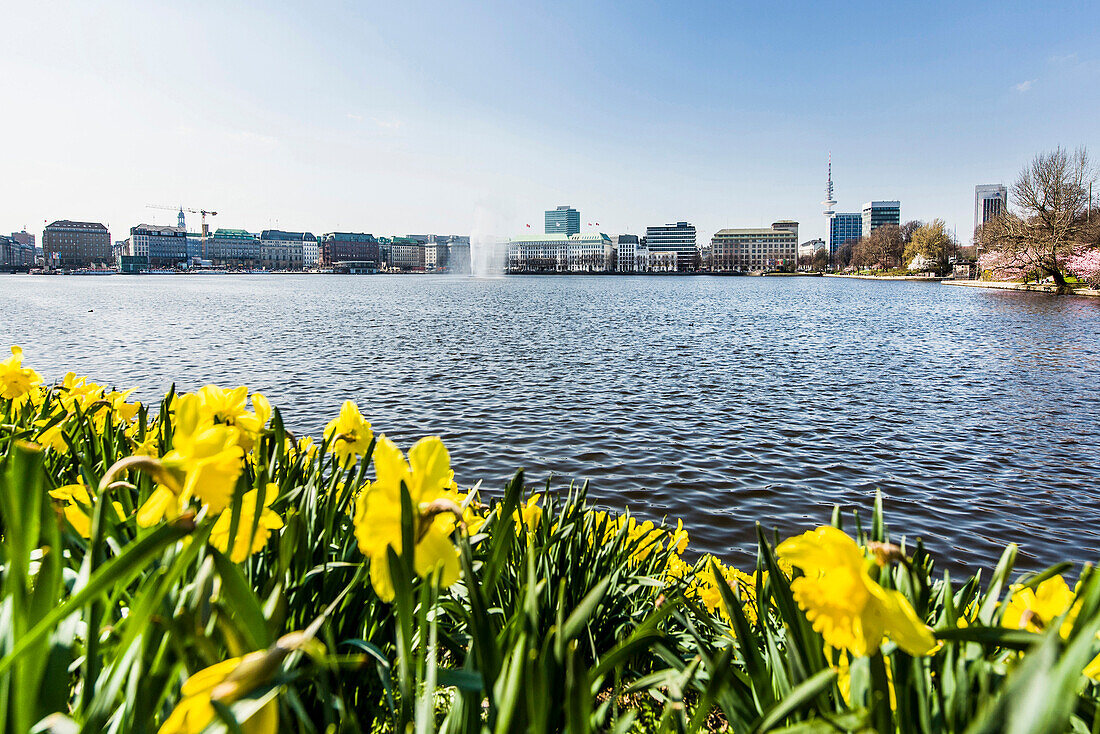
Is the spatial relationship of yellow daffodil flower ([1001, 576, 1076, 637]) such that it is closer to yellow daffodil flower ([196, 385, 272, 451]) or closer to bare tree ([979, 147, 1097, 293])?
yellow daffodil flower ([196, 385, 272, 451])

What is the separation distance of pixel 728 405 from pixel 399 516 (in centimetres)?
1300

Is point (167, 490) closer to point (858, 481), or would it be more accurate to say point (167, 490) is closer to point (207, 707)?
point (207, 707)

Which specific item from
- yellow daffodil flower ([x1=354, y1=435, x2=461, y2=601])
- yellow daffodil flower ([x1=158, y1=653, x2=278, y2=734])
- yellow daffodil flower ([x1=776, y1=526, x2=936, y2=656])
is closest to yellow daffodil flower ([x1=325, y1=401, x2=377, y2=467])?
yellow daffodil flower ([x1=354, y1=435, x2=461, y2=601])

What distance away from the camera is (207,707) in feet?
2.93

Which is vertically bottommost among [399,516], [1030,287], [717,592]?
[717,592]

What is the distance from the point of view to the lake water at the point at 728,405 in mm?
8188

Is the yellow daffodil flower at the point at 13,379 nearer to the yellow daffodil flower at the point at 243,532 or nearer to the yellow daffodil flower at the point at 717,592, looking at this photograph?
the yellow daffodil flower at the point at 243,532

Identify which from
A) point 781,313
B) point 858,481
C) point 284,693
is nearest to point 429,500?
point 284,693

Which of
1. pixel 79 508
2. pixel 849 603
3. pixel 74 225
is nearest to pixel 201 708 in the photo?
pixel 849 603

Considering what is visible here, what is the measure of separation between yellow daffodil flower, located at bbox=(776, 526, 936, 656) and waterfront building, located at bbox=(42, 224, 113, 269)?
739 feet

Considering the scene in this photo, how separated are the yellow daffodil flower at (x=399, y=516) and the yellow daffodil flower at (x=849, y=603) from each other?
0.60 meters

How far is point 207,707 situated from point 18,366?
4.01 meters

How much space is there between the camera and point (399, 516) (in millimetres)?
1266

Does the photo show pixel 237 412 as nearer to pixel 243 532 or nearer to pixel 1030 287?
pixel 243 532
